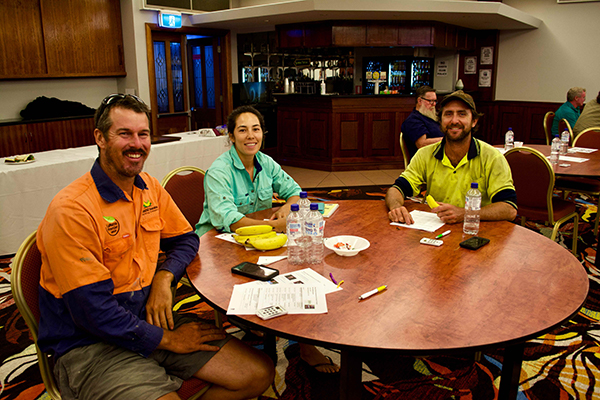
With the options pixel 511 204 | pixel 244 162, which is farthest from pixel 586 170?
pixel 244 162

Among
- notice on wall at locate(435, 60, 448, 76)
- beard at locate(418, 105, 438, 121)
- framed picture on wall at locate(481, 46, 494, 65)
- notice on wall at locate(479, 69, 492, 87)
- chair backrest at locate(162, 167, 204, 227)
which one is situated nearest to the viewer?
chair backrest at locate(162, 167, 204, 227)

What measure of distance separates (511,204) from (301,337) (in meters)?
1.63

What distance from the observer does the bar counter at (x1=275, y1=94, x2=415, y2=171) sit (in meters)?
7.57

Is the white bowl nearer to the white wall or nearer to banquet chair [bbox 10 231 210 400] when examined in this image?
banquet chair [bbox 10 231 210 400]

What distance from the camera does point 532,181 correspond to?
3.39m

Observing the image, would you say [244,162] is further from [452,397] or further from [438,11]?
[438,11]

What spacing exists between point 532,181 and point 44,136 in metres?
6.33

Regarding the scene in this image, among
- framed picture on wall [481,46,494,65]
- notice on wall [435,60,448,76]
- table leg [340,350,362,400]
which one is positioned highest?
framed picture on wall [481,46,494,65]

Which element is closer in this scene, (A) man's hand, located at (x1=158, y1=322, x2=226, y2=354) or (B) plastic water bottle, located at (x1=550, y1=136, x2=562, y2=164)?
(A) man's hand, located at (x1=158, y1=322, x2=226, y2=354)

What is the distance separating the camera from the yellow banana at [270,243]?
1.91 m

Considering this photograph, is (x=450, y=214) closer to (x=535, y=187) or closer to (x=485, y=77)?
(x=535, y=187)

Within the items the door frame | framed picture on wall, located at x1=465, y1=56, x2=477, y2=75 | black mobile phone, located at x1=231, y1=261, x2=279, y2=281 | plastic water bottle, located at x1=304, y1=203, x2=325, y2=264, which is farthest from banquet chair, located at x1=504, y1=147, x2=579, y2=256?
framed picture on wall, located at x1=465, y1=56, x2=477, y2=75

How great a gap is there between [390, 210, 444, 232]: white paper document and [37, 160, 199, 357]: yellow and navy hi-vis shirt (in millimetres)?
1262

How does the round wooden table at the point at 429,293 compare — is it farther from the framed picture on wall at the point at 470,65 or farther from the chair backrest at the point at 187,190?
the framed picture on wall at the point at 470,65
